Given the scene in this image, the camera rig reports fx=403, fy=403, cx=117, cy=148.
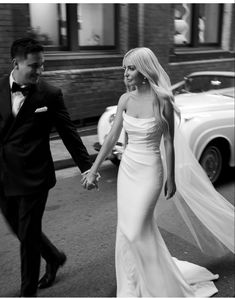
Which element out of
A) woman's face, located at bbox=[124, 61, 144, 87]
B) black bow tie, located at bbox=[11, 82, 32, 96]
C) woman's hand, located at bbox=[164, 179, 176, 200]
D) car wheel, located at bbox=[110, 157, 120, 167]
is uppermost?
woman's face, located at bbox=[124, 61, 144, 87]

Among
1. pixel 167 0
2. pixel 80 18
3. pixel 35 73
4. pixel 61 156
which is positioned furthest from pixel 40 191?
pixel 167 0

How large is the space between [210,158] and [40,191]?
148 inches

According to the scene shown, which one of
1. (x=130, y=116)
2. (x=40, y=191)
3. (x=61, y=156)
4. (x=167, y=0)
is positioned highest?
(x=167, y=0)

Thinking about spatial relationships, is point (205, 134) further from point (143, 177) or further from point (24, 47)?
point (24, 47)

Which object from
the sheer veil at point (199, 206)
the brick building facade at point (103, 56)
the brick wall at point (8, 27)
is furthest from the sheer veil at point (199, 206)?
the brick building facade at point (103, 56)

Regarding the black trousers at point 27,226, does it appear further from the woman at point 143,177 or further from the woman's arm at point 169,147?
the woman's arm at point 169,147

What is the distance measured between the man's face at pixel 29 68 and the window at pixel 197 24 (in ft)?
34.5

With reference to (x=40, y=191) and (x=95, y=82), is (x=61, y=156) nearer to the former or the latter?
(x=95, y=82)

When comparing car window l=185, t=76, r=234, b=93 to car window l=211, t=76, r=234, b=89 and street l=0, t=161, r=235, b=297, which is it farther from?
street l=0, t=161, r=235, b=297

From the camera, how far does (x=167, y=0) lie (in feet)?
37.3

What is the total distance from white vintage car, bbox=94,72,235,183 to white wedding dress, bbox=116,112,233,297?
2.75 metres

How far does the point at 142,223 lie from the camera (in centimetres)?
283

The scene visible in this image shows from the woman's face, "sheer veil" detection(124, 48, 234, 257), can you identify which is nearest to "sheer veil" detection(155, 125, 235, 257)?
"sheer veil" detection(124, 48, 234, 257)

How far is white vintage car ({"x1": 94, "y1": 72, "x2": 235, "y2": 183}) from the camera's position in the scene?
5605 millimetres
